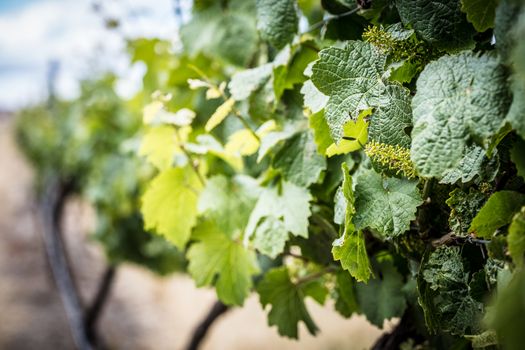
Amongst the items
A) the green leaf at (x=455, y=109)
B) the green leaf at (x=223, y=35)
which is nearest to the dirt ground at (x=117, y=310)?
the green leaf at (x=223, y=35)

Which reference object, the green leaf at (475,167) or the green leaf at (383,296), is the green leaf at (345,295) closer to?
the green leaf at (383,296)

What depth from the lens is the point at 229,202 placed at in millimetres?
1082

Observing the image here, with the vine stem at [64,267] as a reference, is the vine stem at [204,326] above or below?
above

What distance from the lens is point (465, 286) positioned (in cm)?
71

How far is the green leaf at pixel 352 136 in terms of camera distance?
750 mm

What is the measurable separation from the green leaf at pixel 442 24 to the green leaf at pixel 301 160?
307 mm

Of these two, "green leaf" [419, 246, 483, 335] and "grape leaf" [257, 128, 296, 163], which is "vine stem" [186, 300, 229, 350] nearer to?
"grape leaf" [257, 128, 296, 163]

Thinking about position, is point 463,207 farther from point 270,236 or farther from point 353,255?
point 270,236

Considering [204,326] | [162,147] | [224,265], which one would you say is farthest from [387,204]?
[204,326]

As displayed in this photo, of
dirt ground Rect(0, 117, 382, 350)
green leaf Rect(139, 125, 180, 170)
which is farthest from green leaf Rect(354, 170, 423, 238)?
dirt ground Rect(0, 117, 382, 350)

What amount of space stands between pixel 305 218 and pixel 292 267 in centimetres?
34

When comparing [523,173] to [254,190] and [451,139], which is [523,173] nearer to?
[451,139]

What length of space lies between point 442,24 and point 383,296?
573 millimetres

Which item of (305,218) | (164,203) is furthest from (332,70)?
(164,203)
